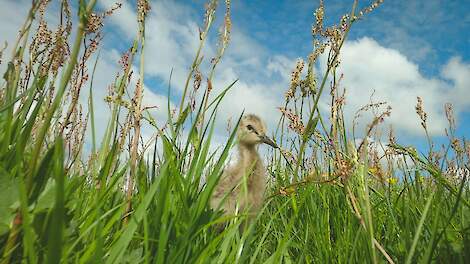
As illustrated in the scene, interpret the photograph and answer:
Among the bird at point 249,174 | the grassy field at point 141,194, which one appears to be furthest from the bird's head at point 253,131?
the grassy field at point 141,194

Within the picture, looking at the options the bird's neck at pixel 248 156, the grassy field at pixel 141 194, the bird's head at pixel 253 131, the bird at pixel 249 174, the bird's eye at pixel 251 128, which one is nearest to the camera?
the grassy field at pixel 141 194

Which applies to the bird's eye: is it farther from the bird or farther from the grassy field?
the grassy field

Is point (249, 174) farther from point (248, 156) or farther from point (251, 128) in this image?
point (251, 128)

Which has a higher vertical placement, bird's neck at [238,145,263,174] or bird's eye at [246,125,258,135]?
bird's eye at [246,125,258,135]

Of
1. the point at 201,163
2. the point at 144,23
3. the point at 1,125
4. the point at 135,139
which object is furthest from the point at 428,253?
the point at 1,125

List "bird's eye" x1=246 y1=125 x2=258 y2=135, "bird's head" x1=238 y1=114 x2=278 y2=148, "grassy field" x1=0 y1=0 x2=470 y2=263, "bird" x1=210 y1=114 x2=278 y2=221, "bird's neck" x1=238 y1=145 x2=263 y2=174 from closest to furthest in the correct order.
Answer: "grassy field" x1=0 y1=0 x2=470 y2=263 < "bird" x1=210 y1=114 x2=278 y2=221 < "bird's neck" x1=238 y1=145 x2=263 y2=174 < "bird's head" x1=238 y1=114 x2=278 y2=148 < "bird's eye" x1=246 y1=125 x2=258 y2=135

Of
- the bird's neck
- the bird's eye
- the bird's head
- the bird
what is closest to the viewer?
the bird

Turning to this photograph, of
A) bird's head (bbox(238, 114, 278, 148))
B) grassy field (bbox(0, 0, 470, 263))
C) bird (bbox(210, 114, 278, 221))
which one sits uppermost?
bird's head (bbox(238, 114, 278, 148))

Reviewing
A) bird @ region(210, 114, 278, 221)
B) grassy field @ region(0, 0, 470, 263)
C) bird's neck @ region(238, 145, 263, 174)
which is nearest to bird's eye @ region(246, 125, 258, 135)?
bird @ region(210, 114, 278, 221)

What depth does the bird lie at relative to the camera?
13.6 ft

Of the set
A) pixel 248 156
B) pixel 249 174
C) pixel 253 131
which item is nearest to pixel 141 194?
pixel 249 174

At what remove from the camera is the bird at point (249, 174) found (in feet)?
13.6

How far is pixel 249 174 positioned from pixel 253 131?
310cm

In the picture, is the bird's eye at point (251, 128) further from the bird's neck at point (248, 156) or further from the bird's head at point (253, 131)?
the bird's neck at point (248, 156)
